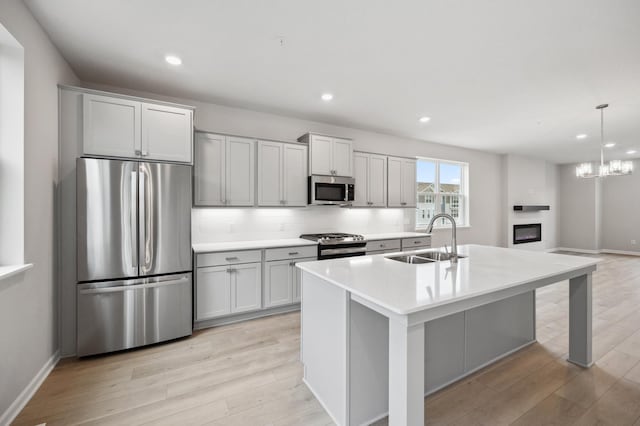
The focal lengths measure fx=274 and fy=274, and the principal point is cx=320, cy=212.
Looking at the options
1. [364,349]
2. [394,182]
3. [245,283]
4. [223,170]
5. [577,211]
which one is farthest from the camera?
[577,211]

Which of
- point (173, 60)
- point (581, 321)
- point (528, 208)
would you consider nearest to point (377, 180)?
point (581, 321)

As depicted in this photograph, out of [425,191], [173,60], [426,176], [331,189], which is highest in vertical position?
[173,60]

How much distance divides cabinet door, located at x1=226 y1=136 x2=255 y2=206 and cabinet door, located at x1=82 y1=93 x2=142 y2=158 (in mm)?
997

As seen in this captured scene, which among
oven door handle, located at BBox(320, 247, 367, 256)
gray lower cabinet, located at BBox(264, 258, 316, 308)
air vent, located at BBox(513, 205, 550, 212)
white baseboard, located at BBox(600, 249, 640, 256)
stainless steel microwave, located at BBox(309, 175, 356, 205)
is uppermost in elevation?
stainless steel microwave, located at BBox(309, 175, 356, 205)

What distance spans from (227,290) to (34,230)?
1.72 metres

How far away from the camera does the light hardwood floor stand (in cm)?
176

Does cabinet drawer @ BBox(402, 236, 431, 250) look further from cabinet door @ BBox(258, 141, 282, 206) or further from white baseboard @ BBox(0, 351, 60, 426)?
white baseboard @ BBox(0, 351, 60, 426)

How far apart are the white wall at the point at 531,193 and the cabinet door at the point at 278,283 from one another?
20.3 ft

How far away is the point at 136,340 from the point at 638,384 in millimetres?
4175

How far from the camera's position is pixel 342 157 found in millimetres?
4219

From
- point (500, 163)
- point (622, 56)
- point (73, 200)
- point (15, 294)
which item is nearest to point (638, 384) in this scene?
point (622, 56)

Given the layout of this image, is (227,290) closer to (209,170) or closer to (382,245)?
(209,170)

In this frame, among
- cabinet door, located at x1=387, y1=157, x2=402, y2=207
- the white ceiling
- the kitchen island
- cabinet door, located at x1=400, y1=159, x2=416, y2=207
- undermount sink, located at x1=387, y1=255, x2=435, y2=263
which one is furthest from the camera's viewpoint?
cabinet door, located at x1=400, y1=159, x2=416, y2=207

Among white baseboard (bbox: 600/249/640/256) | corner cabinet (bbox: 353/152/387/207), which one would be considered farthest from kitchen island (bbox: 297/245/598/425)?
white baseboard (bbox: 600/249/640/256)
